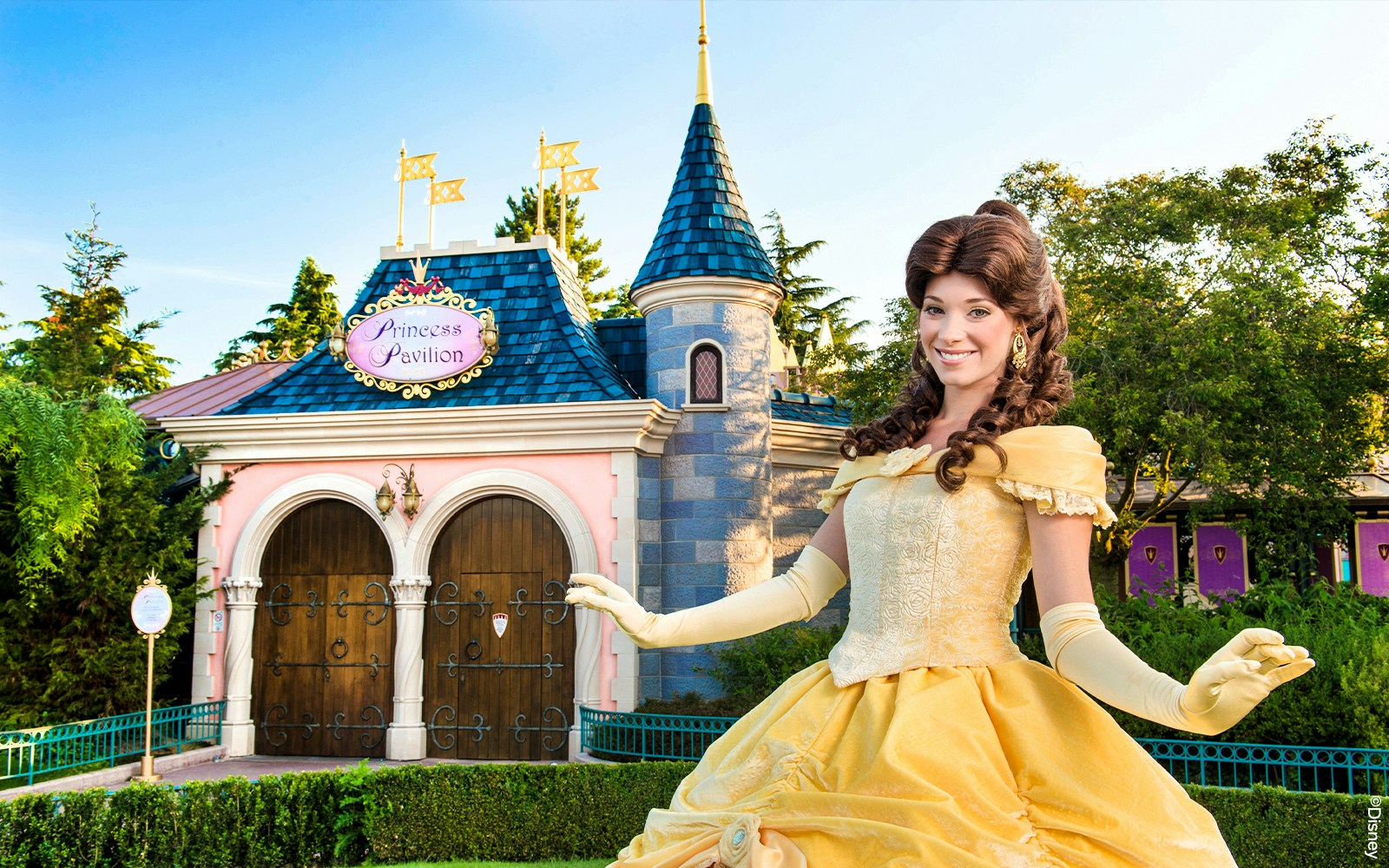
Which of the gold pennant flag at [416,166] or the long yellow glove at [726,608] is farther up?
the gold pennant flag at [416,166]

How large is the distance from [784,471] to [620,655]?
290 centimetres

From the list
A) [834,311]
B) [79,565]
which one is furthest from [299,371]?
[834,311]

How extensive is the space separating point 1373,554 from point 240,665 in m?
15.0

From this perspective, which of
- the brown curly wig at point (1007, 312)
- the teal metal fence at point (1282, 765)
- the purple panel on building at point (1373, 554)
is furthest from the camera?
the purple panel on building at point (1373, 554)

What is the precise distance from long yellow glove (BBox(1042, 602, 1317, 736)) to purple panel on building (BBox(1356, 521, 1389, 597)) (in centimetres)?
1545

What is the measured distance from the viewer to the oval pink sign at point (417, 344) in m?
11.0

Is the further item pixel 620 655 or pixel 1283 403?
pixel 1283 403

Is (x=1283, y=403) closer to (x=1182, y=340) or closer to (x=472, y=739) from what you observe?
(x=1182, y=340)

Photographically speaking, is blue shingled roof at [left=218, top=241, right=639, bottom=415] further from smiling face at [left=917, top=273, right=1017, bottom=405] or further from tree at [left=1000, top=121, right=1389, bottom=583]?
smiling face at [left=917, top=273, right=1017, bottom=405]

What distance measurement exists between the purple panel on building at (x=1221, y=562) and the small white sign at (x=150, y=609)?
13.4 m

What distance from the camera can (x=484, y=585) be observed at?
10539mm

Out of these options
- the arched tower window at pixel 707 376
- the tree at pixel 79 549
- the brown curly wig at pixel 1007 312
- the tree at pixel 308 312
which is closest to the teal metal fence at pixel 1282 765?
the brown curly wig at pixel 1007 312

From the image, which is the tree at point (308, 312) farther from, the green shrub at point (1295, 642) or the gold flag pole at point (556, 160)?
the green shrub at point (1295, 642)

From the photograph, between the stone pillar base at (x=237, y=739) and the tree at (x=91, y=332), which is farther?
the tree at (x=91, y=332)
